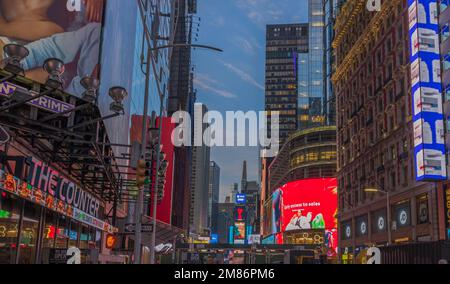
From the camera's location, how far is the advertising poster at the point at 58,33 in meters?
A: 22.0

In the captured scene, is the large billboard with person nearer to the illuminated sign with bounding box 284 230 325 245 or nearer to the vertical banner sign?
the vertical banner sign

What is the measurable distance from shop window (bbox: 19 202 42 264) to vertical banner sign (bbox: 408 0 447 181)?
1598 inches

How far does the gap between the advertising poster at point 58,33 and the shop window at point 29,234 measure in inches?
211

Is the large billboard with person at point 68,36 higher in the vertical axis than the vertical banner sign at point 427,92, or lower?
lower

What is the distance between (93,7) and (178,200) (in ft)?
473

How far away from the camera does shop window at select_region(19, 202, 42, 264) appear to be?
19914 mm

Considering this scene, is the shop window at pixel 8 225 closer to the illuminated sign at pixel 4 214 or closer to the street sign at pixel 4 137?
the illuminated sign at pixel 4 214

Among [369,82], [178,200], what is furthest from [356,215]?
[178,200]

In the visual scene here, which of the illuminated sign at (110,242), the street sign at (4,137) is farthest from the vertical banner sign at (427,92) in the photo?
the street sign at (4,137)

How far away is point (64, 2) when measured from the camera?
2492cm

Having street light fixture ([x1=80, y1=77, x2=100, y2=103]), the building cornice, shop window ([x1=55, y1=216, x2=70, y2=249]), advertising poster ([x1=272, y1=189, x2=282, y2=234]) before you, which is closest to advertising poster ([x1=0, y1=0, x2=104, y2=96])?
shop window ([x1=55, y1=216, x2=70, y2=249])

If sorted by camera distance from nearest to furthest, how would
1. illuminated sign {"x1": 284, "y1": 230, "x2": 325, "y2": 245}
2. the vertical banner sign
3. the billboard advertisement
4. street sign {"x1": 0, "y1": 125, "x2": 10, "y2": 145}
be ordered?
street sign {"x1": 0, "y1": 125, "x2": 10, "y2": 145}
the vertical banner sign
the billboard advertisement
illuminated sign {"x1": 284, "y1": 230, "x2": 325, "y2": 245}
